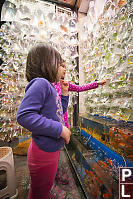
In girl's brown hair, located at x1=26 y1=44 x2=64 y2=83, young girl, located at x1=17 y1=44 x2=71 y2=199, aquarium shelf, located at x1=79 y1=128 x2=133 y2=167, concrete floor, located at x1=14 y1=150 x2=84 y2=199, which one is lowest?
concrete floor, located at x1=14 y1=150 x2=84 y2=199

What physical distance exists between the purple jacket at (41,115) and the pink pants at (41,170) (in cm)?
4

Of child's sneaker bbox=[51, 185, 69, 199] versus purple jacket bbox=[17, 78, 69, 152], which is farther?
child's sneaker bbox=[51, 185, 69, 199]

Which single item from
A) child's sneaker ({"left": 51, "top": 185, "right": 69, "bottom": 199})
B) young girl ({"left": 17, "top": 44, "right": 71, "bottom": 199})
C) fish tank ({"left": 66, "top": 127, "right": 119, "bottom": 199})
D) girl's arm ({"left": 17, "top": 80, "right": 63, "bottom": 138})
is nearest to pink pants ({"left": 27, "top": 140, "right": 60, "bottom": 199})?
young girl ({"left": 17, "top": 44, "right": 71, "bottom": 199})

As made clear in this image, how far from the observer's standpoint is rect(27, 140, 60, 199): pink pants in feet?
1.61

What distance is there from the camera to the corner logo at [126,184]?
1.45ft

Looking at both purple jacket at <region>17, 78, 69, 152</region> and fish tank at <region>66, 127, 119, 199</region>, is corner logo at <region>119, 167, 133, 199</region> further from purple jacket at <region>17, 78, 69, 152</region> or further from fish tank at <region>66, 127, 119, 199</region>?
purple jacket at <region>17, 78, 69, 152</region>

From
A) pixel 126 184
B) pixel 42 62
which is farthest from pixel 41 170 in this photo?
pixel 42 62

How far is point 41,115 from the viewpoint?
437mm

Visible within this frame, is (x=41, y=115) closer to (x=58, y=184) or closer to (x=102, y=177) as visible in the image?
(x=102, y=177)

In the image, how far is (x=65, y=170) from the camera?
116 centimetres

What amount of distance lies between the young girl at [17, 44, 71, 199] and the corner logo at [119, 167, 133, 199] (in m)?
0.34

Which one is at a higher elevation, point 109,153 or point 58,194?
point 109,153

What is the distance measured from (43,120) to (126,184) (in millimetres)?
520

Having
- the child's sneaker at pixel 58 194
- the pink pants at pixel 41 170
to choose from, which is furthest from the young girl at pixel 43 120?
the child's sneaker at pixel 58 194
